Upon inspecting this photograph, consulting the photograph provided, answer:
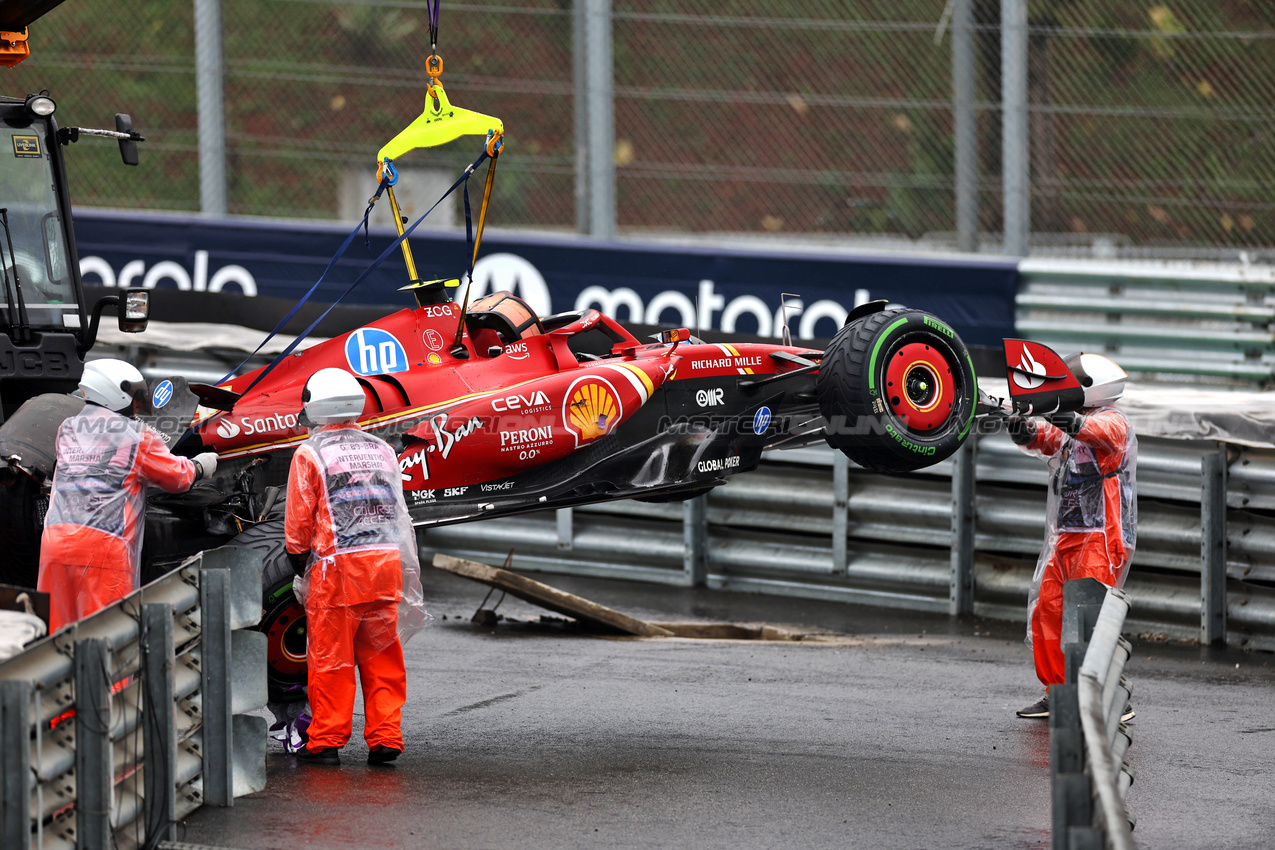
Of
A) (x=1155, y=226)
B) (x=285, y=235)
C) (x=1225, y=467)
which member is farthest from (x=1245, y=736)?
(x=285, y=235)

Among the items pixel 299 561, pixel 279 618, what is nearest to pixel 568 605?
pixel 279 618

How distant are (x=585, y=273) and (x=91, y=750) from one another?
27.5ft

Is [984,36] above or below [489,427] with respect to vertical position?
above

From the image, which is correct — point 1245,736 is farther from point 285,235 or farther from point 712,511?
point 285,235

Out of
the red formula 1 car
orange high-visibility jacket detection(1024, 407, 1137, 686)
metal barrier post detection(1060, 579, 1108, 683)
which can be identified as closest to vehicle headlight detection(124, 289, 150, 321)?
the red formula 1 car

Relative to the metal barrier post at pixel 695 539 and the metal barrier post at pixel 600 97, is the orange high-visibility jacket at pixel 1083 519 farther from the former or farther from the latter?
the metal barrier post at pixel 600 97

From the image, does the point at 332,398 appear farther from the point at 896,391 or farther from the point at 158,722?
the point at 896,391

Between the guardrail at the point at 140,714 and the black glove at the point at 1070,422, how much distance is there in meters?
4.12

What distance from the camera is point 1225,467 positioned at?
9539 millimetres

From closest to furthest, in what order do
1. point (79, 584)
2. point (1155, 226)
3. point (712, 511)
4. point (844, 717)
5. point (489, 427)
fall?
point (79, 584)
point (489, 427)
point (844, 717)
point (712, 511)
point (1155, 226)

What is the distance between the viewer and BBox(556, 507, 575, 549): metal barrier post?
38.0ft

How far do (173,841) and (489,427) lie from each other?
245 cm

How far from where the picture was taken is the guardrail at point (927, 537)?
9539 millimetres

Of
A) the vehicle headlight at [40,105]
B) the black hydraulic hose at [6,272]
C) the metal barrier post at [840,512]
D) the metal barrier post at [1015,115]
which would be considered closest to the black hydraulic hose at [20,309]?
the black hydraulic hose at [6,272]
